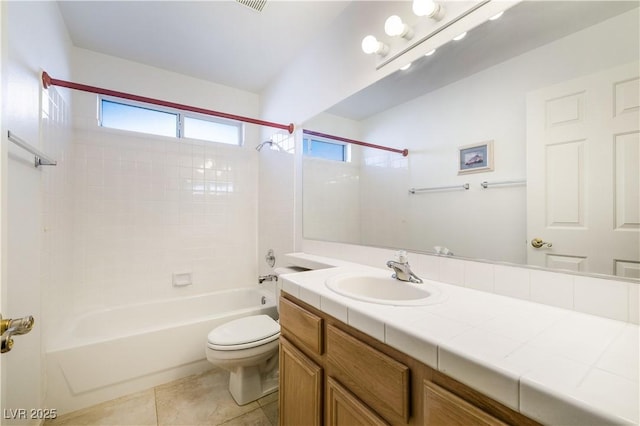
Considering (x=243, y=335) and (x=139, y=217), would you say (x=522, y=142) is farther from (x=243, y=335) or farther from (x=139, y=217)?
(x=139, y=217)

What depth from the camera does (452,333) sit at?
617 millimetres

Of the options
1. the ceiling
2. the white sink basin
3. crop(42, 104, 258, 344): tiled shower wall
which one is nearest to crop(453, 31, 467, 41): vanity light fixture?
the ceiling

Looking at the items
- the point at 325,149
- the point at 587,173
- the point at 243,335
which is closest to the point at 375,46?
the point at 325,149

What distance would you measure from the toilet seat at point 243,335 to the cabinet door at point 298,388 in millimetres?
455

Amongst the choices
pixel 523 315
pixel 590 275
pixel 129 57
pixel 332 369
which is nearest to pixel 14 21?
pixel 129 57

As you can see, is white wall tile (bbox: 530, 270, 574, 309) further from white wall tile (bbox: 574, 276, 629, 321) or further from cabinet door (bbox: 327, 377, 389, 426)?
cabinet door (bbox: 327, 377, 389, 426)

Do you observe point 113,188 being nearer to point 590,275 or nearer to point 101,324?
point 101,324

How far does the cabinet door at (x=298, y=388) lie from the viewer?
924 mm

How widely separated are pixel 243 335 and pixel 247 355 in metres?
0.12

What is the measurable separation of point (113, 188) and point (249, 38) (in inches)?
68.0

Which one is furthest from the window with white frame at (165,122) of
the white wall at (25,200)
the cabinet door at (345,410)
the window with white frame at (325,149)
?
the cabinet door at (345,410)

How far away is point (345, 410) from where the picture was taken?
801mm

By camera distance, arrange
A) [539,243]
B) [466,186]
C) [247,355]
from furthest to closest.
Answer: [247,355], [466,186], [539,243]

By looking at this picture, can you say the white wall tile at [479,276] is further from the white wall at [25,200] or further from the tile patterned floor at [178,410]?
the white wall at [25,200]
